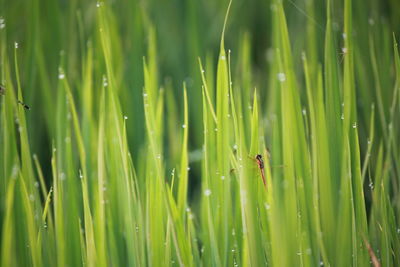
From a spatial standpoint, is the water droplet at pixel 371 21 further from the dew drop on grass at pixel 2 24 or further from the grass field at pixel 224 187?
the dew drop on grass at pixel 2 24

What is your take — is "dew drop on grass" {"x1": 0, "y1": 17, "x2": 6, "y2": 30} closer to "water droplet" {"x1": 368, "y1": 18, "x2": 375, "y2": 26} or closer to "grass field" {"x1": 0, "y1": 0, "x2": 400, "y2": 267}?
"grass field" {"x1": 0, "y1": 0, "x2": 400, "y2": 267}

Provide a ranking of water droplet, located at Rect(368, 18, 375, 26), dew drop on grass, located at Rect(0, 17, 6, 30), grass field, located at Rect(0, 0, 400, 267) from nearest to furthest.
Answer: grass field, located at Rect(0, 0, 400, 267)
dew drop on grass, located at Rect(0, 17, 6, 30)
water droplet, located at Rect(368, 18, 375, 26)

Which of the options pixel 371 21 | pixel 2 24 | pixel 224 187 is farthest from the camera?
pixel 371 21

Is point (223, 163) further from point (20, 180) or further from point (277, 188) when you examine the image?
point (20, 180)

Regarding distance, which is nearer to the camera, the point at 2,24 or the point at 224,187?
the point at 224,187

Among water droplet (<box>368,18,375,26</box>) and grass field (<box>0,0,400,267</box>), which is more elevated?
water droplet (<box>368,18,375,26</box>)

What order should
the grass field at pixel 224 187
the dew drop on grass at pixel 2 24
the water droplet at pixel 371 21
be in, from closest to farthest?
the grass field at pixel 224 187
the dew drop on grass at pixel 2 24
the water droplet at pixel 371 21

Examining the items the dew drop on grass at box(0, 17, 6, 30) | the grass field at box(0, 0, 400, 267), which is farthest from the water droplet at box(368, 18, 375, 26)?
the dew drop on grass at box(0, 17, 6, 30)

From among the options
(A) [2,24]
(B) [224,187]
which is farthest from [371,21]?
(A) [2,24]

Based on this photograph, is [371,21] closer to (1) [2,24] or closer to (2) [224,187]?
(2) [224,187]

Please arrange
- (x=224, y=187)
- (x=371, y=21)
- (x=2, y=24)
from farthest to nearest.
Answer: (x=371, y=21) < (x=2, y=24) < (x=224, y=187)

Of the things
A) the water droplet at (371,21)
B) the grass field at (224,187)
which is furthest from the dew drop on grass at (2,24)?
the water droplet at (371,21)

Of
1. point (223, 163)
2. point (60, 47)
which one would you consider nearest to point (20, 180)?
point (223, 163)

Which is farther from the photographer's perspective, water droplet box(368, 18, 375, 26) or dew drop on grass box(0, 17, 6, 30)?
water droplet box(368, 18, 375, 26)
